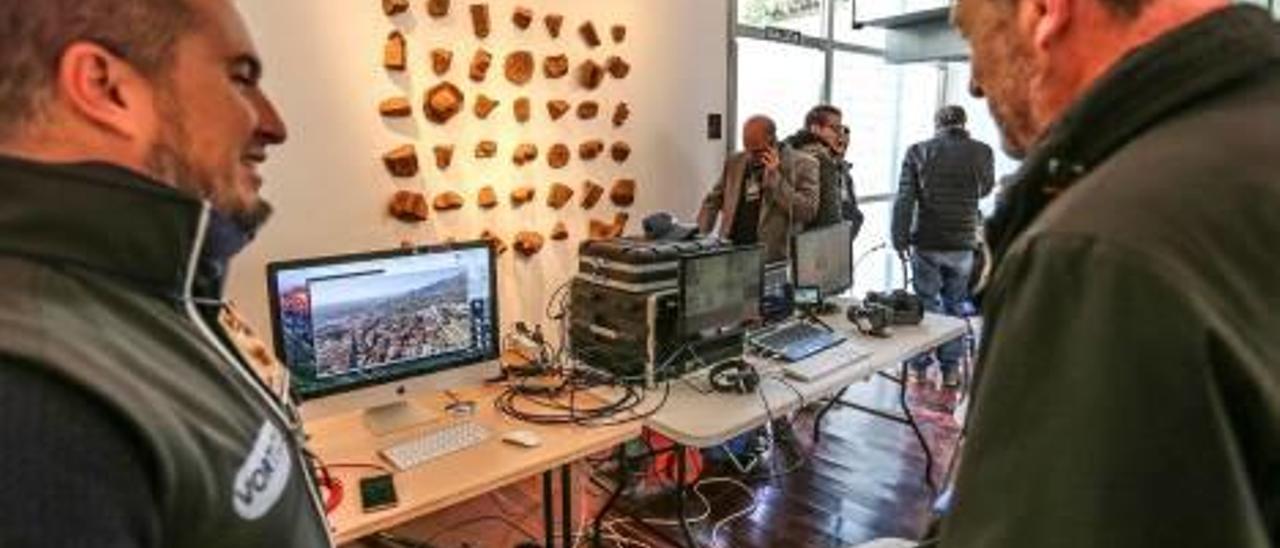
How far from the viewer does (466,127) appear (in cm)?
307

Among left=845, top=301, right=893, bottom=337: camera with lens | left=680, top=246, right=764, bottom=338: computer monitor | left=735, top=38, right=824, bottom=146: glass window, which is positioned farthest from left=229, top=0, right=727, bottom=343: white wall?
left=845, top=301, right=893, bottom=337: camera with lens

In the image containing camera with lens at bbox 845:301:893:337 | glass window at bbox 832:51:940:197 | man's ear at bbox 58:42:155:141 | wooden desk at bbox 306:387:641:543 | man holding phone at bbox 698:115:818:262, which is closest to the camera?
man's ear at bbox 58:42:155:141

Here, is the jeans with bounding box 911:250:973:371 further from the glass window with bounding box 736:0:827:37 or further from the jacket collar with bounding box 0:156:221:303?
the jacket collar with bounding box 0:156:221:303

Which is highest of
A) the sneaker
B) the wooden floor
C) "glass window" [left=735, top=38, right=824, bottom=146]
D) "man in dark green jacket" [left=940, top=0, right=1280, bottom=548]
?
"glass window" [left=735, top=38, right=824, bottom=146]

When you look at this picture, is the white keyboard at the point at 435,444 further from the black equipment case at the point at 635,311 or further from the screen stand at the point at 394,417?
the black equipment case at the point at 635,311

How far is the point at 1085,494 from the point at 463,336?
5.45 feet

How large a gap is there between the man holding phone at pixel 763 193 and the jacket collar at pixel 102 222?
123 inches

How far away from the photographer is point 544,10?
130 inches

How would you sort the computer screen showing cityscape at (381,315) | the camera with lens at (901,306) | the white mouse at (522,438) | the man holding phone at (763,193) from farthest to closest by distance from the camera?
the man holding phone at (763,193), the camera with lens at (901,306), the white mouse at (522,438), the computer screen showing cityscape at (381,315)

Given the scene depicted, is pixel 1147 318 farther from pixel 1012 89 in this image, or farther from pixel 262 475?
pixel 262 475

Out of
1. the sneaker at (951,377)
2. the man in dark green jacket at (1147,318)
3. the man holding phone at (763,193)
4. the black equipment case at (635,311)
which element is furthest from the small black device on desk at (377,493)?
the sneaker at (951,377)

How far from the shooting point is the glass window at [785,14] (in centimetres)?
445

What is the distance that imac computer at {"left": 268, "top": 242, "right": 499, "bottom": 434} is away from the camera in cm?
177

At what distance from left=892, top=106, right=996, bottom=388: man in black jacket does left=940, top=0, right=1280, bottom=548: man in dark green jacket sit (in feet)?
12.6
